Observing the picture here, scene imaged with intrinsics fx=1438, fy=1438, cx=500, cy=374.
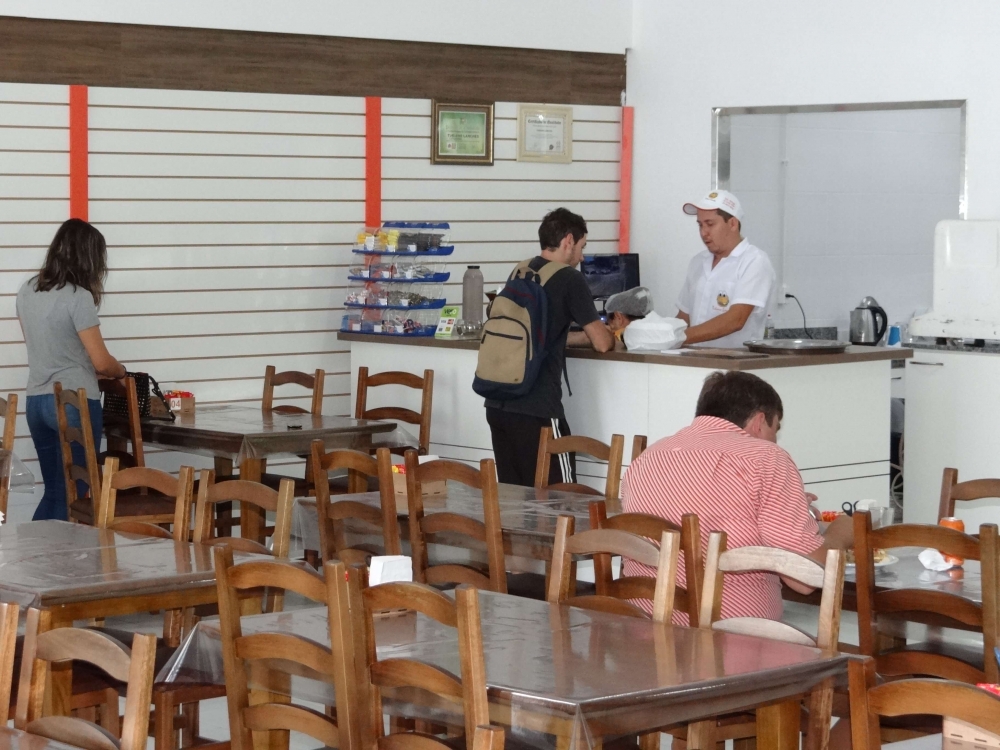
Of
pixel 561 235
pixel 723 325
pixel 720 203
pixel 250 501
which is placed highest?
pixel 720 203

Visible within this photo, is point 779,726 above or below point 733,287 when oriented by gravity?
below

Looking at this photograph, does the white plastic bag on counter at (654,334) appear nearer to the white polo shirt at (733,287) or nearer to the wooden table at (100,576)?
the white polo shirt at (733,287)

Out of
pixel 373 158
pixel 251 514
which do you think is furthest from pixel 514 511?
pixel 373 158

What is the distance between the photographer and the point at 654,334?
19.1 feet

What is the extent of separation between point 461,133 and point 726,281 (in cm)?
197

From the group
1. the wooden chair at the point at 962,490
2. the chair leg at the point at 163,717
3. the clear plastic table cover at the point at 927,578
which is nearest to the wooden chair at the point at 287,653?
the chair leg at the point at 163,717

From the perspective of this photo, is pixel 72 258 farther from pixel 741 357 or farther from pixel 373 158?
pixel 741 357

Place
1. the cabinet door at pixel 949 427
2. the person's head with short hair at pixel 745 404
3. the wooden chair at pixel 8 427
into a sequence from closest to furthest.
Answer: the person's head with short hair at pixel 745 404, the wooden chair at pixel 8 427, the cabinet door at pixel 949 427

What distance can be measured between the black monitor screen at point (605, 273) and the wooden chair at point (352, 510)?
350cm

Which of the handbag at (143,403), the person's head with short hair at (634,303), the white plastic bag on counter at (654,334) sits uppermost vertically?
the person's head with short hair at (634,303)

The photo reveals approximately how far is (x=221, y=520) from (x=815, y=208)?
426cm

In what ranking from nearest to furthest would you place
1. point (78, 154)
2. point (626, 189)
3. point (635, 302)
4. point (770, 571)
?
1. point (770, 571)
2. point (78, 154)
3. point (635, 302)
4. point (626, 189)

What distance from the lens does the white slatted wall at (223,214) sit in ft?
20.9

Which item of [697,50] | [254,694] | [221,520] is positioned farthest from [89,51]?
[254,694]
